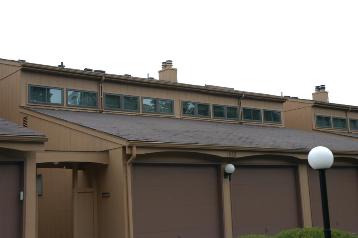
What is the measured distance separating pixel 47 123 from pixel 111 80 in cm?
437

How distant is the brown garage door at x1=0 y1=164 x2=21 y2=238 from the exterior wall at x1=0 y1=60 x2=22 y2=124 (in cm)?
613

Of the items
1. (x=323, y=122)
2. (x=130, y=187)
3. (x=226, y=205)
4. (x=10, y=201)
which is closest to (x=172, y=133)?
(x=226, y=205)

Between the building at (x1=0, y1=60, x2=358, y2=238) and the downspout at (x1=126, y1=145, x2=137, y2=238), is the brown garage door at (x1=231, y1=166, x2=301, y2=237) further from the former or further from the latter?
the downspout at (x1=126, y1=145, x2=137, y2=238)

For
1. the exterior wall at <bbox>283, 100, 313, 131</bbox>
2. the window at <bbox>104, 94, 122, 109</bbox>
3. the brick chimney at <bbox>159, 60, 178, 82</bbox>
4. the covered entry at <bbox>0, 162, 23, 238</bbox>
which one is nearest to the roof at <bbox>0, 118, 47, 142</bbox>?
the covered entry at <bbox>0, 162, 23, 238</bbox>

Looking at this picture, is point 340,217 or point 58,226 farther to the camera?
point 340,217

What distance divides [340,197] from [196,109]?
280 inches

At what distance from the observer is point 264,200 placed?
55.8ft

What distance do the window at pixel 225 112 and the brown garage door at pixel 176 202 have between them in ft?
26.3

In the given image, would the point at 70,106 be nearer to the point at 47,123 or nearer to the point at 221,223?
the point at 47,123

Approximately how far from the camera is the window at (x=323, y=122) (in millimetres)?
28719

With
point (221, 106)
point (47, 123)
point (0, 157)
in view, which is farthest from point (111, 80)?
point (0, 157)

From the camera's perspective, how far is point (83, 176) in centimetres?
1515

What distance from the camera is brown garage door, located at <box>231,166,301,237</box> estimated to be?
16.2 meters

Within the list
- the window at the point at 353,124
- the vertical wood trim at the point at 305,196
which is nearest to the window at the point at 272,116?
the window at the point at 353,124
